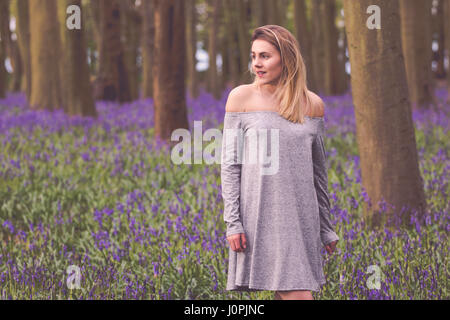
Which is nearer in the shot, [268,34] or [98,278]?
A: [268,34]

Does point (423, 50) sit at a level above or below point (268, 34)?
above

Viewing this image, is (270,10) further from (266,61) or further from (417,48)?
(266,61)

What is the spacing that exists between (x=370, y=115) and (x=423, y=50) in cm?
743

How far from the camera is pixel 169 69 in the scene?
32.3 feet

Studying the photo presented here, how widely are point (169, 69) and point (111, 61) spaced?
7.90m

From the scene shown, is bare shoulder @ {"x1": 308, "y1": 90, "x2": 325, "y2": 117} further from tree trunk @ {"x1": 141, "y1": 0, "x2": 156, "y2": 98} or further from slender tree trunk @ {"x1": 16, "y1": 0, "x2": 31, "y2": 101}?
slender tree trunk @ {"x1": 16, "y1": 0, "x2": 31, "y2": 101}

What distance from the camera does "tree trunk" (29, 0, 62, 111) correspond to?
524 inches

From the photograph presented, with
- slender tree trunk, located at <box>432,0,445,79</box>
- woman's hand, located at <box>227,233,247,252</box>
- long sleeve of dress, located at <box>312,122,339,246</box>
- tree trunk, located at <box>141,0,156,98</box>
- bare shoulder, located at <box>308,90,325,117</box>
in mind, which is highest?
slender tree trunk, located at <box>432,0,445,79</box>

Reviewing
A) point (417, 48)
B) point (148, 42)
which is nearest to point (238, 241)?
point (417, 48)

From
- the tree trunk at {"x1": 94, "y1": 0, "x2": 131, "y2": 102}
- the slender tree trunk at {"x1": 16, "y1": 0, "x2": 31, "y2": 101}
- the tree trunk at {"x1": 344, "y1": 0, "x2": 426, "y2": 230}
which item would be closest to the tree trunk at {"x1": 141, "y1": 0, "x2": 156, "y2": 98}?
the tree trunk at {"x1": 94, "y1": 0, "x2": 131, "y2": 102}

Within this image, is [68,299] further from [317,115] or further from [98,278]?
[317,115]
